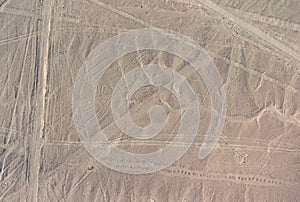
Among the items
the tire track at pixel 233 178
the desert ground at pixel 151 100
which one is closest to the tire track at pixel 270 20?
the desert ground at pixel 151 100

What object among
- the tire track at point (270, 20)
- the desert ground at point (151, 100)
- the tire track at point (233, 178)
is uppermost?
the tire track at point (270, 20)

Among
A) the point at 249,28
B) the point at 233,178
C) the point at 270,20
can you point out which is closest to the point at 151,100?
the point at 233,178

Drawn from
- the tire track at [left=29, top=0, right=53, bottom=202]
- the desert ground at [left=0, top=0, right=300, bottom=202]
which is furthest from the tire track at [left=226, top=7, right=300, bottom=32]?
the tire track at [left=29, top=0, right=53, bottom=202]

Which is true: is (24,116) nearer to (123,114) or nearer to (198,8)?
(123,114)

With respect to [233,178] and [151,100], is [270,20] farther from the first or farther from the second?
[233,178]

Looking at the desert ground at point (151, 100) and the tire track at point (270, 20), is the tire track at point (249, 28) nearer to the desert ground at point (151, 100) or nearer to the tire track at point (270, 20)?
the desert ground at point (151, 100)

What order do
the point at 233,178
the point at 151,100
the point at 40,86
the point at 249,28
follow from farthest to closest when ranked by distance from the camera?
the point at 249,28
the point at 40,86
the point at 151,100
the point at 233,178

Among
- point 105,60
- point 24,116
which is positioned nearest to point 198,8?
point 105,60

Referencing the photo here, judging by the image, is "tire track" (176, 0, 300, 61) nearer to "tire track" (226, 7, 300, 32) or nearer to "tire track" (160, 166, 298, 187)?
"tire track" (226, 7, 300, 32)
